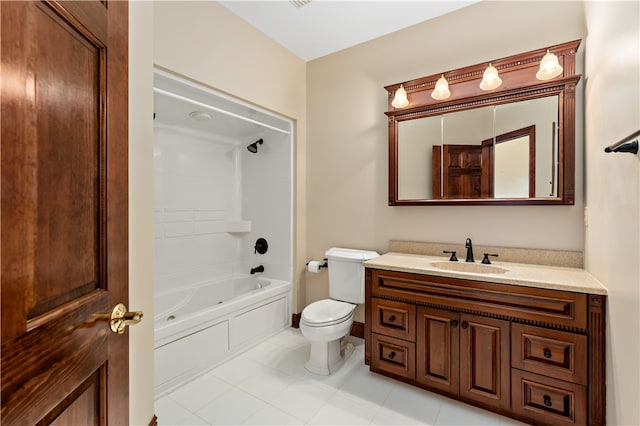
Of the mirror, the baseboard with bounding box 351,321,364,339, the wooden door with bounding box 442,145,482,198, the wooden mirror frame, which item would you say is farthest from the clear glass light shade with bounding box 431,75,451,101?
the baseboard with bounding box 351,321,364,339

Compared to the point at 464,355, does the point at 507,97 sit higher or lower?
higher

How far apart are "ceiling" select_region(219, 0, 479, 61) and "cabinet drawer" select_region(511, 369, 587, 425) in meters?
2.53

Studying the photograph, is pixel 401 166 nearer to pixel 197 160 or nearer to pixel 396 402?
pixel 396 402

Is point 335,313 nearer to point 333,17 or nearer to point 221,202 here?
point 221,202

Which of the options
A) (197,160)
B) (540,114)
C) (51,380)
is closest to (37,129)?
(51,380)

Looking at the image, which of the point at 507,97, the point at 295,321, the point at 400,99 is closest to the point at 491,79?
the point at 507,97

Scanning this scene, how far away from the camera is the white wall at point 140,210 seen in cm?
105

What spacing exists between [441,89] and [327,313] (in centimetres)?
190

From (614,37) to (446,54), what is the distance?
119 cm

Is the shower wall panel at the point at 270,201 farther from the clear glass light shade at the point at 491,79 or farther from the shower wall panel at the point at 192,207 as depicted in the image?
the clear glass light shade at the point at 491,79

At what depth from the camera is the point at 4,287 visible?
1.54 ft

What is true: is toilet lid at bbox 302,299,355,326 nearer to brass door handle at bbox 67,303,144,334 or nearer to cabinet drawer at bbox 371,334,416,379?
cabinet drawer at bbox 371,334,416,379

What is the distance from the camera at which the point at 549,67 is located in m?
1.87

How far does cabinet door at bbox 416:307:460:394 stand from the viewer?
5.86ft
